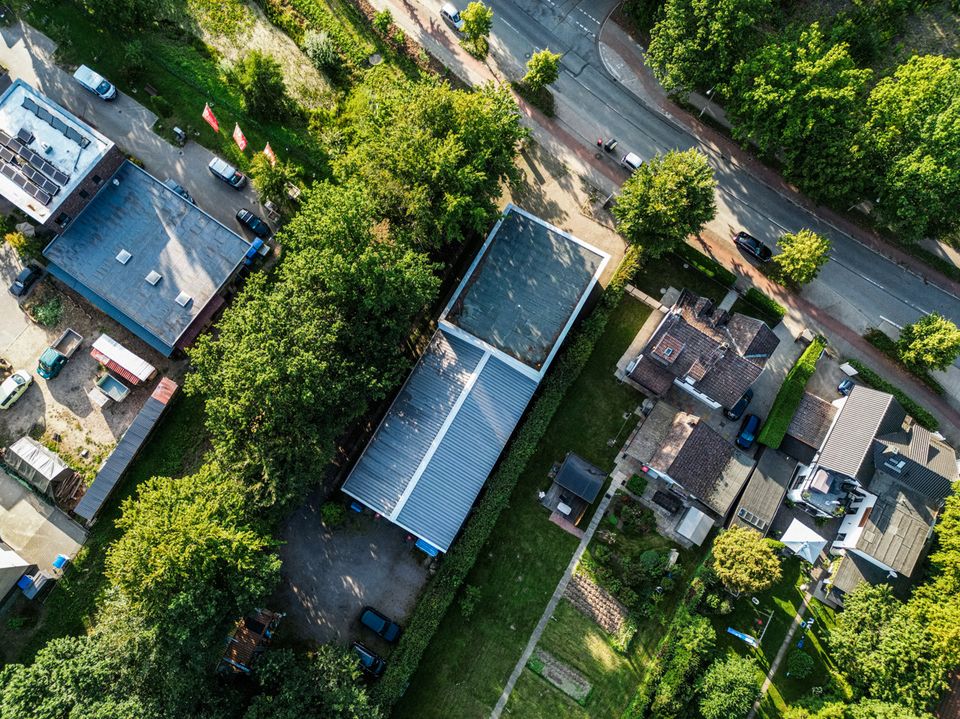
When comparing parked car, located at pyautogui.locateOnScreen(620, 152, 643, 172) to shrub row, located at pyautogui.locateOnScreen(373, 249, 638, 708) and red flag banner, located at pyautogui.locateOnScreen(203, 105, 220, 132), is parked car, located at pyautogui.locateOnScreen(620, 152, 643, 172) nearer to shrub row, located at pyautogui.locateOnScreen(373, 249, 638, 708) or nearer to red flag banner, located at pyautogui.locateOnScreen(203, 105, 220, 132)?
shrub row, located at pyautogui.locateOnScreen(373, 249, 638, 708)

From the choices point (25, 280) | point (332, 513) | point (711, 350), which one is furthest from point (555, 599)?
point (25, 280)

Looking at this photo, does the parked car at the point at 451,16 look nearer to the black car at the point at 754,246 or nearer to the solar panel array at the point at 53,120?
the black car at the point at 754,246

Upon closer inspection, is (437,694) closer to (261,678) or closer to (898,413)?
(261,678)

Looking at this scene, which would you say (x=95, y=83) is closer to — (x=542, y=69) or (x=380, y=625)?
(x=542, y=69)

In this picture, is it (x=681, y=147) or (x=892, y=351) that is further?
(x=681, y=147)

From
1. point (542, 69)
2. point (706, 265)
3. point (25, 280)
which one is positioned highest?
point (542, 69)

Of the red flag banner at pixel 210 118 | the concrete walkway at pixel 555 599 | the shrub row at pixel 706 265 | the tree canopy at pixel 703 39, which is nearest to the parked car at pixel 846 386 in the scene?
the shrub row at pixel 706 265

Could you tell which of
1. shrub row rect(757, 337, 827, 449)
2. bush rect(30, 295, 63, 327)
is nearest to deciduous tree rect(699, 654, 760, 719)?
shrub row rect(757, 337, 827, 449)
